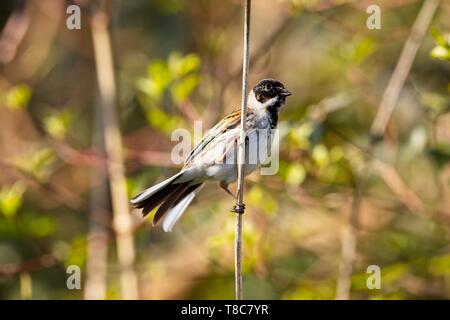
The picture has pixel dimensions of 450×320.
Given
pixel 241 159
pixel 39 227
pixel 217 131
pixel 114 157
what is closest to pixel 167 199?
pixel 217 131

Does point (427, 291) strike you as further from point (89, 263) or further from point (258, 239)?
point (89, 263)

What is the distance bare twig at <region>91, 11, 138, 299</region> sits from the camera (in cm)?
472

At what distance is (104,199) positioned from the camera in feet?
17.1

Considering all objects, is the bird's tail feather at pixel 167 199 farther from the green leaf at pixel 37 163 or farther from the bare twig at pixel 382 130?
the green leaf at pixel 37 163

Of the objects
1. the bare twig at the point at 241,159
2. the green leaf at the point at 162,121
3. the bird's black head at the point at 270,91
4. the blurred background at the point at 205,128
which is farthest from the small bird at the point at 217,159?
the bare twig at the point at 241,159

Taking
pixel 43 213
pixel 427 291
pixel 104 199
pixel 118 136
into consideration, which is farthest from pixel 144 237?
pixel 427 291

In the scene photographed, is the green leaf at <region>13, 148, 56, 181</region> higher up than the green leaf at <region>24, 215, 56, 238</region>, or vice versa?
the green leaf at <region>13, 148, 56, 181</region>

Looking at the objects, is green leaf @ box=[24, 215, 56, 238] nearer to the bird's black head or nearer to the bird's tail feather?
the bird's tail feather

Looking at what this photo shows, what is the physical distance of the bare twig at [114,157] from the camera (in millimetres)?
4723

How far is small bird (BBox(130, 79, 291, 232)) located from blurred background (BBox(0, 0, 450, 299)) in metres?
0.46

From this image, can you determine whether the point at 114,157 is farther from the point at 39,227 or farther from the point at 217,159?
the point at 217,159

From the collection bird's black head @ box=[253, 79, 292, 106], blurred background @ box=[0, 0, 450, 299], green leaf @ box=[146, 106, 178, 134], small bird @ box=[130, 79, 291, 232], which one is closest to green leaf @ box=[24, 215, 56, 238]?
blurred background @ box=[0, 0, 450, 299]

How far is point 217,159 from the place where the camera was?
3855 millimetres

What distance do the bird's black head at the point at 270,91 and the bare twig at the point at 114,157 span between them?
1.19 meters
